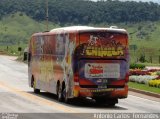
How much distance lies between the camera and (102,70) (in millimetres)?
25031

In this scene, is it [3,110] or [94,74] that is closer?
[3,110]

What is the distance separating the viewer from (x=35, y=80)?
32.2 meters

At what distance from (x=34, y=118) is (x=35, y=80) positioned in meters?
13.1

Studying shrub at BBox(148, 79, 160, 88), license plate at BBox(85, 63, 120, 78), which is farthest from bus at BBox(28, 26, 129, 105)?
shrub at BBox(148, 79, 160, 88)

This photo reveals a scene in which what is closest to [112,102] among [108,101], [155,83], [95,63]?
[108,101]

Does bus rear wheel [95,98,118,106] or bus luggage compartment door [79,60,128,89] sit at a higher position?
bus luggage compartment door [79,60,128,89]

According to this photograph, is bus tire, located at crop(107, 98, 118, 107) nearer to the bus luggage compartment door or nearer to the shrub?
the bus luggage compartment door

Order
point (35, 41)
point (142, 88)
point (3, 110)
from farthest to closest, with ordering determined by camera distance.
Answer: point (142, 88) < point (35, 41) < point (3, 110)

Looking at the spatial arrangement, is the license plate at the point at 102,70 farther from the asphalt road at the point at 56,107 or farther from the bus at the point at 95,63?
the asphalt road at the point at 56,107

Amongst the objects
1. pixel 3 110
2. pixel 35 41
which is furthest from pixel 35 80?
pixel 3 110

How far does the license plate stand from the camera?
24.9 metres

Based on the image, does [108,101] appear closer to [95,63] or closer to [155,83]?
[95,63]

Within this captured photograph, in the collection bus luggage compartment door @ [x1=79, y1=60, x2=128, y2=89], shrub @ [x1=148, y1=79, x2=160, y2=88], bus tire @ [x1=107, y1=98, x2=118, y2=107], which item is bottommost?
shrub @ [x1=148, y1=79, x2=160, y2=88]

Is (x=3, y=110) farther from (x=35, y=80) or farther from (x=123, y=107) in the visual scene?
(x=35, y=80)
